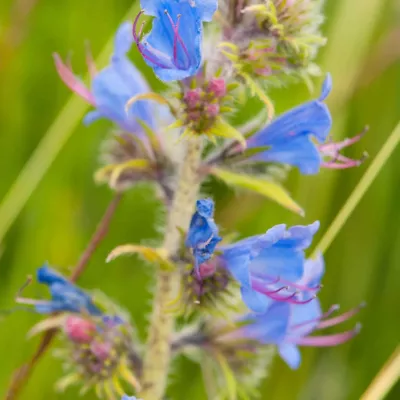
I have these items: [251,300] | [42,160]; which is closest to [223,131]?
[251,300]

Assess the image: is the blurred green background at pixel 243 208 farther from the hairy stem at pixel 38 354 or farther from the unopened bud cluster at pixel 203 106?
the unopened bud cluster at pixel 203 106

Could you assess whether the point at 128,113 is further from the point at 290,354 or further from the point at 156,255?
the point at 290,354

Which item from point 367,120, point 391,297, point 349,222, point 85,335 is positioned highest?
point 85,335

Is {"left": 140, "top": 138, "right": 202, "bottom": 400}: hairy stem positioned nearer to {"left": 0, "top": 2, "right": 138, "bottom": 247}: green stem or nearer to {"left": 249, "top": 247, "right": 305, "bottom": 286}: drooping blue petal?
{"left": 249, "top": 247, "right": 305, "bottom": 286}: drooping blue petal

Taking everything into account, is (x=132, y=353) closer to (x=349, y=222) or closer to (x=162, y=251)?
(x=162, y=251)

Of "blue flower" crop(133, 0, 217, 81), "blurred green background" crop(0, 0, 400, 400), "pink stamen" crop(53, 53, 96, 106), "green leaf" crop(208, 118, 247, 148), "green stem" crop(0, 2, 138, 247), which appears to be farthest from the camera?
"blurred green background" crop(0, 0, 400, 400)

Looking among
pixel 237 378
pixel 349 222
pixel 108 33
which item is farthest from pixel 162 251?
pixel 108 33

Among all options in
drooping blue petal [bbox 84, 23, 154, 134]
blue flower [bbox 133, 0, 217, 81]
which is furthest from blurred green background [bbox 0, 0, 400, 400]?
blue flower [bbox 133, 0, 217, 81]
